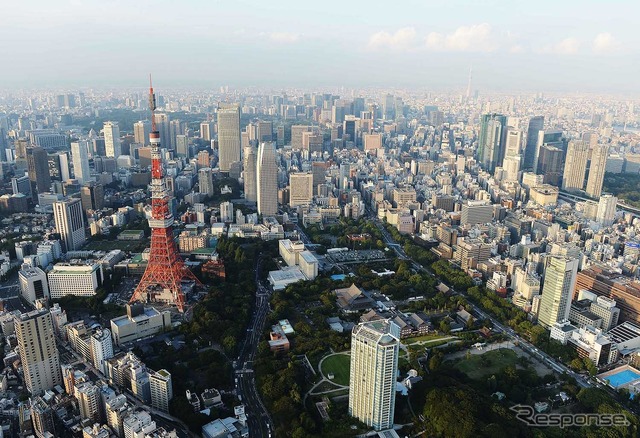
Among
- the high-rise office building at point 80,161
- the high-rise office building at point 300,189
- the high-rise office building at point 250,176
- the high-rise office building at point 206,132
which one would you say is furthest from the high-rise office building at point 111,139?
the high-rise office building at point 300,189

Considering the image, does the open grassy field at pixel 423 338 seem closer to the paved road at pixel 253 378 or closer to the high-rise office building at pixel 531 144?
the paved road at pixel 253 378

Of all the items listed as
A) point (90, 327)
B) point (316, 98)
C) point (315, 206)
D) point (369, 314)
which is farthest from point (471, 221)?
point (316, 98)

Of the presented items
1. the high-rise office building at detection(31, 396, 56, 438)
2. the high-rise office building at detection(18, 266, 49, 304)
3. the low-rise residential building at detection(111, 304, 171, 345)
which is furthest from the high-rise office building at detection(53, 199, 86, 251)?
the high-rise office building at detection(31, 396, 56, 438)

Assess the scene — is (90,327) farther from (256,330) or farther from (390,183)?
(390,183)

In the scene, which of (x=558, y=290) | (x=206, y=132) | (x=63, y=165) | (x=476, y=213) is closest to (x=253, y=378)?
(x=558, y=290)

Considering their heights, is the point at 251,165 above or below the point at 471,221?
above

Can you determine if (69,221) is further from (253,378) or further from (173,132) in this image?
(173,132)
